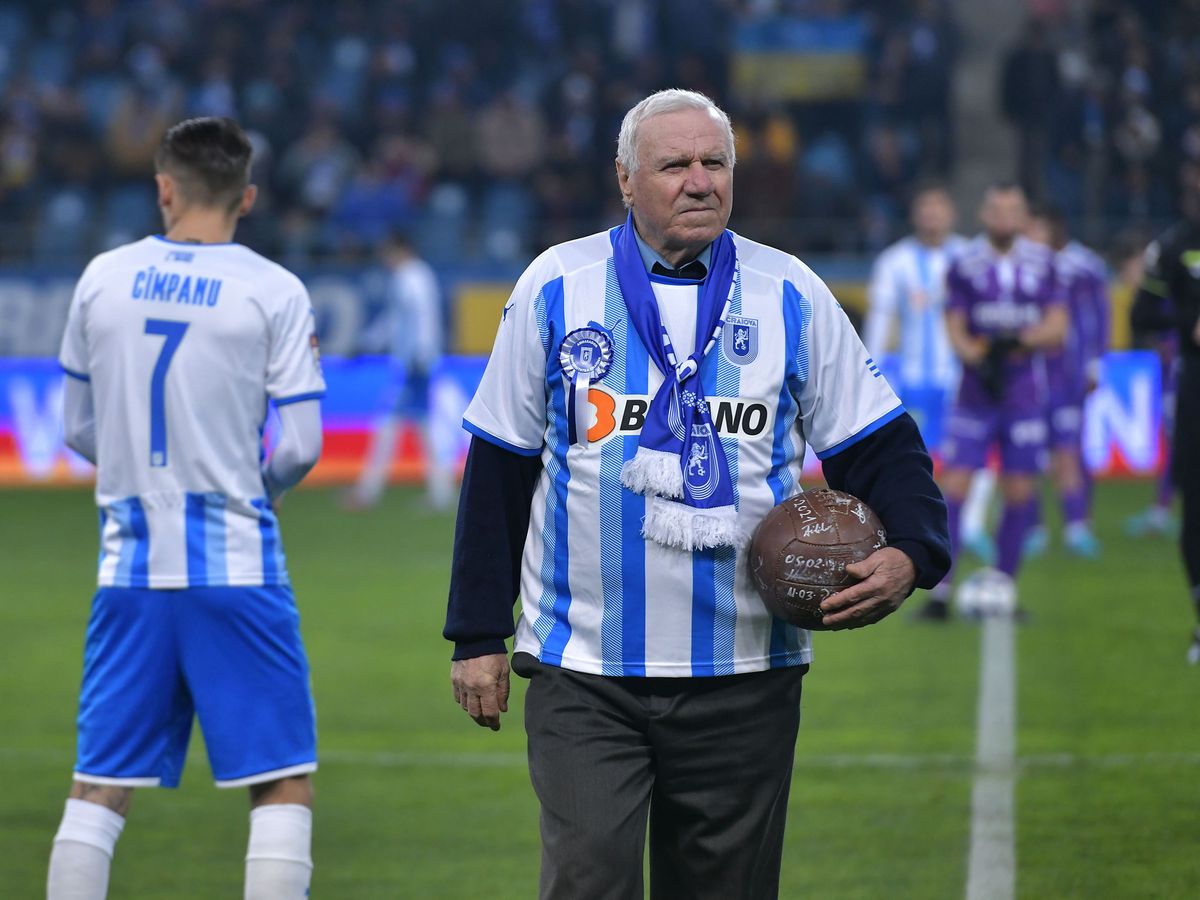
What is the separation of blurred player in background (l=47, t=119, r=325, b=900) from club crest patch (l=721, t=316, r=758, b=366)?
1.38 m

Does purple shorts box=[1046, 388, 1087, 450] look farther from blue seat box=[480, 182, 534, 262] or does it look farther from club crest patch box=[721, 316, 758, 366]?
club crest patch box=[721, 316, 758, 366]

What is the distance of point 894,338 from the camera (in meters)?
18.8

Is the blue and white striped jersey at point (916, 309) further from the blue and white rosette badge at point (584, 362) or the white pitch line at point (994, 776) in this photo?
the blue and white rosette badge at point (584, 362)

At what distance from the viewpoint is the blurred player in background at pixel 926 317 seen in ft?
40.7

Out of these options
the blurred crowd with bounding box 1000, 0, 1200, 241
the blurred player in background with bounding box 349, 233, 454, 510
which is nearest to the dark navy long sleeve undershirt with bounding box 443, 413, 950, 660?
the blurred player in background with bounding box 349, 233, 454, 510

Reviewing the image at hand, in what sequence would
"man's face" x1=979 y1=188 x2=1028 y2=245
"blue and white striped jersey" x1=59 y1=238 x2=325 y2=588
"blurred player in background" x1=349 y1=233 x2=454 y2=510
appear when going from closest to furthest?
"blue and white striped jersey" x1=59 y1=238 x2=325 y2=588
"man's face" x1=979 y1=188 x2=1028 y2=245
"blurred player in background" x1=349 y1=233 x2=454 y2=510

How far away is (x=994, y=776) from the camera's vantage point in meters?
6.71

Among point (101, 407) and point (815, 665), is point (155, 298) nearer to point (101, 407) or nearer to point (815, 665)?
point (101, 407)

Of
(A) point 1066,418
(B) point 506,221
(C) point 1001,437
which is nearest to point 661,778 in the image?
(C) point 1001,437

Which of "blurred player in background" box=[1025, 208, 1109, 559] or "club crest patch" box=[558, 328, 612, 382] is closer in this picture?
"club crest patch" box=[558, 328, 612, 382]

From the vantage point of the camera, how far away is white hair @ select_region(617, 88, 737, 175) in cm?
362

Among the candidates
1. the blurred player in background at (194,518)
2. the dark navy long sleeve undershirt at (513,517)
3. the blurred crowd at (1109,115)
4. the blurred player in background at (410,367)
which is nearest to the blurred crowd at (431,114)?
the blurred crowd at (1109,115)

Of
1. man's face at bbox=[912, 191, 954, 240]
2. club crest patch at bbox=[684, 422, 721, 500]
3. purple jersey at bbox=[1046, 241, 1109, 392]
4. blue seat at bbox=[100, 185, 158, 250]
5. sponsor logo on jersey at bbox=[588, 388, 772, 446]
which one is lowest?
club crest patch at bbox=[684, 422, 721, 500]

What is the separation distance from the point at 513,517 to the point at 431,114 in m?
20.7
